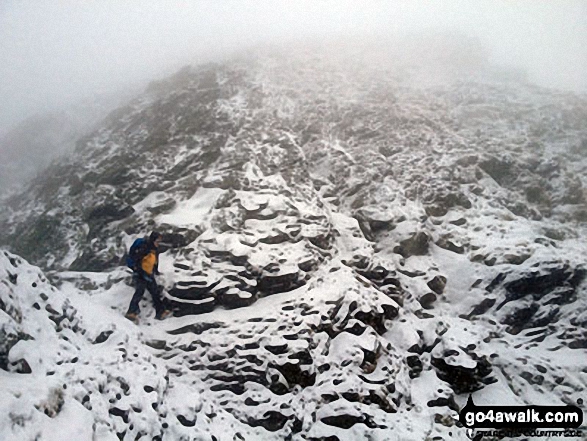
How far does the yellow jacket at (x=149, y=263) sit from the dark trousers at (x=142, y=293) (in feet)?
0.88

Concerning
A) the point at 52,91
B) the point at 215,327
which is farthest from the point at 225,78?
the point at 52,91

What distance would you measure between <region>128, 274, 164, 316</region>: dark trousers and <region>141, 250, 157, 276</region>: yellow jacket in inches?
10.6

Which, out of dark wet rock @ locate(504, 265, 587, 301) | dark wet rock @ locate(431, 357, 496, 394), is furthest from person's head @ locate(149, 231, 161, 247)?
dark wet rock @ locate(504, 265, 587, 301)

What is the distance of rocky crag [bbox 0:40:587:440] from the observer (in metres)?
9.43

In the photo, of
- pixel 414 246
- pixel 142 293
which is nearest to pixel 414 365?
pixel 414 246

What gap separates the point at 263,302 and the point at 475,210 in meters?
10.0

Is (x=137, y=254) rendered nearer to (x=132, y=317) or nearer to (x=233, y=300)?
(x=132, y=317)

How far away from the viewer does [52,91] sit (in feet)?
149

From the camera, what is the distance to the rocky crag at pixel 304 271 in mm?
9430

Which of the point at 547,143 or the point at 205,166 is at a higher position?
the point at 205,166

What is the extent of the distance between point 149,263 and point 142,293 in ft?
2.95

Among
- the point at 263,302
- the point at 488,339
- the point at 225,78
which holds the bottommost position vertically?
the point at 488,339

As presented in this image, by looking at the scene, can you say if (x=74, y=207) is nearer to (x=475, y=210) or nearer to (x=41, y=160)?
(x=41, y=160)

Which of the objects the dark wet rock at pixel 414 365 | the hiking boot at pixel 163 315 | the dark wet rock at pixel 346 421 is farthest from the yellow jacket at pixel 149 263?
the dark wet rock at pixel 414 365
